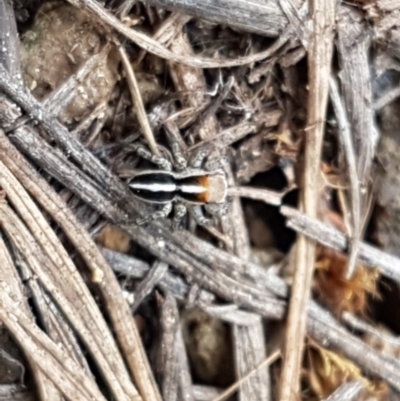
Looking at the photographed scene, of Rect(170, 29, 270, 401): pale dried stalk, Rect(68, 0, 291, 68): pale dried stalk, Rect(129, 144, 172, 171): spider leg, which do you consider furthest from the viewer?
Rect(170, 29, 270, 401): pale dried stalk

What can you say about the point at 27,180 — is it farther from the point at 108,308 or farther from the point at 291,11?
the point at 291,11

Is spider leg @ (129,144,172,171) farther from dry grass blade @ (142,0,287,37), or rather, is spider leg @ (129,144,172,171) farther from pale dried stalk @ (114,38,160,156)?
dry grass blade @ (142,0,287,37)

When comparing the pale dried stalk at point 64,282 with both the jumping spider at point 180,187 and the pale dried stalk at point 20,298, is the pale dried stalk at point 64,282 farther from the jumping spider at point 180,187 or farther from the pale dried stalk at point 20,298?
the jumping spider at point 180,187

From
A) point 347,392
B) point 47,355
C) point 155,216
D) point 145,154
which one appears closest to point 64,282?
point 47,355

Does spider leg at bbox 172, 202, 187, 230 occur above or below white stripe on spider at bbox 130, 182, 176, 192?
below

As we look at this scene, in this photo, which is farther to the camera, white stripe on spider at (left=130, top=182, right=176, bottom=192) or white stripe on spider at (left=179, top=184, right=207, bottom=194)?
white stripe on spider at (left=179, top=184, right=207, bottom=194)

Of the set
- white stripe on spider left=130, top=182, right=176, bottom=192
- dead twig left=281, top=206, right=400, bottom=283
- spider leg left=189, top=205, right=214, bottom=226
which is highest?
white stripe on spider left=130, top=182, right=176, bottom=192

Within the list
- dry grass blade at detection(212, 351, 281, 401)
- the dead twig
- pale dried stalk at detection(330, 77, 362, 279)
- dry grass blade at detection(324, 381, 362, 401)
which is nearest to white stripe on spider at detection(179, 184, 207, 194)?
the dead twig

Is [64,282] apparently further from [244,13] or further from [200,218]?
[244,13]
